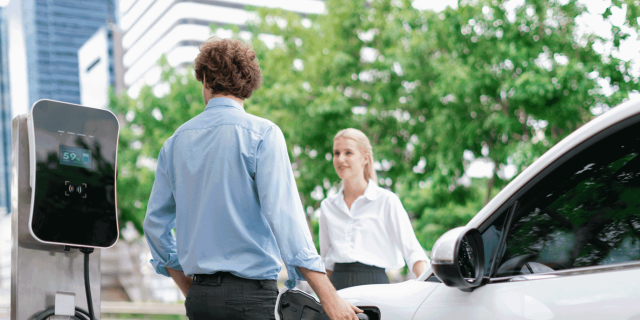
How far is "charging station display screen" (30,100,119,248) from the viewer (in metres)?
2.87

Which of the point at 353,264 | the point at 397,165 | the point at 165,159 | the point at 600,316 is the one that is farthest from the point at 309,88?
the point at 600,316

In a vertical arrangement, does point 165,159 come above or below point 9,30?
below

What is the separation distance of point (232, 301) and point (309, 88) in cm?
1155

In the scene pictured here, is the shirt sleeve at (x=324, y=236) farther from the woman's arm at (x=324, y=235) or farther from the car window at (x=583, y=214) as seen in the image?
the car window at (x=583, y=214)

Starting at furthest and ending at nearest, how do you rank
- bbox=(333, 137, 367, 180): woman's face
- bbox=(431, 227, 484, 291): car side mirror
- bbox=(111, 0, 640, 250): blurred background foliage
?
bbox=(111, 0, 640, 250): blurred background foliage < bbox=(333, 137, 367, 180): woman's face < bbox=(431, 227, 484, 291): car side mirror

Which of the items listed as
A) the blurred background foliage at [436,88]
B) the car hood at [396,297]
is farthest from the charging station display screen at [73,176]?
the blurred background foliage at [436,88]

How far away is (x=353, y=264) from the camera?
3582mm

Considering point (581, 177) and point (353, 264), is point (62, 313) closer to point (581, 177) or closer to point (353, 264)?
point (353, 264)

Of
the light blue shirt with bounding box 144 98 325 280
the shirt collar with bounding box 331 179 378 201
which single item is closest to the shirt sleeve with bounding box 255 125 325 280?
the light blue shirt with bounding box 144 98 325 280

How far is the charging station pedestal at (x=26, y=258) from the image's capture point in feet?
9.53

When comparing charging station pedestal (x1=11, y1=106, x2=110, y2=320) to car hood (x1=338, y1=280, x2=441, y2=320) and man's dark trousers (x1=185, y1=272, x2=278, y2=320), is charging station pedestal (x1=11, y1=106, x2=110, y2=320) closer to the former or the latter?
man's dark trousers (x1=185, y1=272, x2=278, y2=320)

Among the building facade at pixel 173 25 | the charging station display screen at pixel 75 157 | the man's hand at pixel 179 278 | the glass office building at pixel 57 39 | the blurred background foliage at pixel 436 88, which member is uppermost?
the glass office building at pixel 57 39

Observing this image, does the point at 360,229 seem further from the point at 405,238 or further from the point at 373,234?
the point at 405,238

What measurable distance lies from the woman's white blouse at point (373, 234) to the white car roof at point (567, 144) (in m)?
1.66
